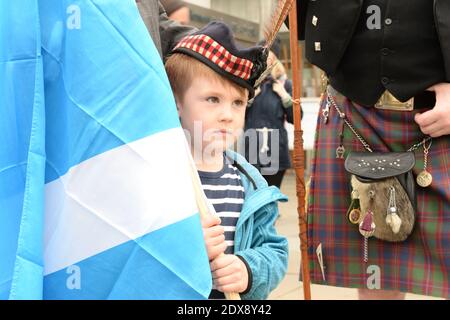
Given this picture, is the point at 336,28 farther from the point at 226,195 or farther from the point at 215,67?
the point at 226,195

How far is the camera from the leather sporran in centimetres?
228

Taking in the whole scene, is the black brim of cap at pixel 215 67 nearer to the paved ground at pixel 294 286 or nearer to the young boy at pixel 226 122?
the young boy at pixel 226 122

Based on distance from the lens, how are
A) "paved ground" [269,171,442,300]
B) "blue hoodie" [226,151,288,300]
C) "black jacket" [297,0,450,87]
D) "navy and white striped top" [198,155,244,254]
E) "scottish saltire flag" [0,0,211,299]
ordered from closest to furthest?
"scottish saltire flag" [0,0,211,299]
"blue hoodie" [226,151,288,300]
"navy and white striped top" [198,155,244,254]
"black jacket" [297,0,450,87]
"paved ground" [269,171,442,300]

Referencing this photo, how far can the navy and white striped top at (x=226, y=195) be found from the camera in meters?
1.89

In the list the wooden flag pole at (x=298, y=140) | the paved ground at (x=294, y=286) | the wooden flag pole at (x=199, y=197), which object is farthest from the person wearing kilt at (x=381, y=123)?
the paved ground at (x=294, y=286)

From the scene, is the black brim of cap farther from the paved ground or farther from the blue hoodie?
the paved ground

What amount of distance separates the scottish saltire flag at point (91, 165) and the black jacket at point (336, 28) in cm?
121

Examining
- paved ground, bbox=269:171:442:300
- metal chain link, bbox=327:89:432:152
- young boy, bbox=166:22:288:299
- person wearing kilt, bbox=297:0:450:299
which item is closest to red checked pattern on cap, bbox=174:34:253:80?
young boy, bbox=166:22:288:299

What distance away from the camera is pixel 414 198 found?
2301mm

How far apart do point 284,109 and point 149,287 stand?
5.12 meters

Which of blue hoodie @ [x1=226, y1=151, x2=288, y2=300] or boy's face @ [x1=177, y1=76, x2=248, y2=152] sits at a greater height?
boy's face @ [x1=177, y1=76, x2=248, y2=152]
